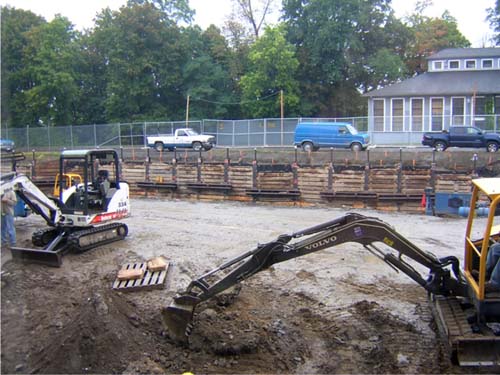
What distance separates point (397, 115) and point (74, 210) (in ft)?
81.4

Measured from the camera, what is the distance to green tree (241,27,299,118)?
123 ft

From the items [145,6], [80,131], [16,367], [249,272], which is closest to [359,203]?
[249,272]

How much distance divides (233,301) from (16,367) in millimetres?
3421

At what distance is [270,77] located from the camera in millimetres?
38562

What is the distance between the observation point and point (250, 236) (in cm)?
1345

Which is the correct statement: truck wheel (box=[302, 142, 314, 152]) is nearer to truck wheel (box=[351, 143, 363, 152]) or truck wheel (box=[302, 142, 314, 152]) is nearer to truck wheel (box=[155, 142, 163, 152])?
truck wheel (box=[351, 143, 363, 152])

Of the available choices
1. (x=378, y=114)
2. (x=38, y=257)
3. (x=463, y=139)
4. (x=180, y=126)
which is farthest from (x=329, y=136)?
(x=38, y=257)

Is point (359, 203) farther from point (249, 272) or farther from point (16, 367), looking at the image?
point (16, 367)

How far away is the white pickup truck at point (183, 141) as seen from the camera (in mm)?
29594

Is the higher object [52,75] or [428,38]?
[428,38]

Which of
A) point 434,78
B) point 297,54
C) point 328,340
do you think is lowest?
point 328,340

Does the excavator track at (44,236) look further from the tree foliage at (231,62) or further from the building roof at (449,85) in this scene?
the building roof at (449,85)

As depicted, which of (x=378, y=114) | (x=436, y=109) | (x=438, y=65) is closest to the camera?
(x=436, y=109)

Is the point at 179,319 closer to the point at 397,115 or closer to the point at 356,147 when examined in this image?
the point at 356,147
